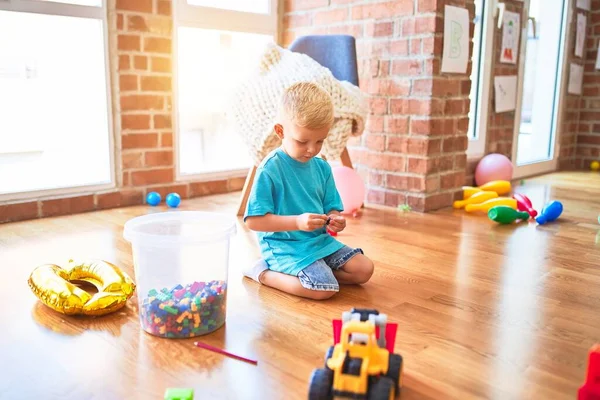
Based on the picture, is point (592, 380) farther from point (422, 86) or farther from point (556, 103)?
point (556, 103)

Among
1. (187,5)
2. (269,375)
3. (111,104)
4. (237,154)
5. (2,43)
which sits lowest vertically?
(269,375)

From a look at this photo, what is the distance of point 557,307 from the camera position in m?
1.49

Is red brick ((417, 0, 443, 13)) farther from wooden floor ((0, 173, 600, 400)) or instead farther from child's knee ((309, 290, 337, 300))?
child's knee ((309, 290, 337, 300))

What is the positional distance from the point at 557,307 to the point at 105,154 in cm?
199

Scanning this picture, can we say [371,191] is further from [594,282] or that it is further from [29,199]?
[29,199]

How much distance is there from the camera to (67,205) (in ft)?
8.17

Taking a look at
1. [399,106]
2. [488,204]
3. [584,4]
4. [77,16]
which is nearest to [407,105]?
[399,106]

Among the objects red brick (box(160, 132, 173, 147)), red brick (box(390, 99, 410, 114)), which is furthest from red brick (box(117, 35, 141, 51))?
red brick (box(390, 99, 410, 114))

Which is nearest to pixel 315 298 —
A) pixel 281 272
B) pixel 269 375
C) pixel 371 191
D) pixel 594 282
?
pixel 281 272

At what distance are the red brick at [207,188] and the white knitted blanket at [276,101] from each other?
0.60 meters

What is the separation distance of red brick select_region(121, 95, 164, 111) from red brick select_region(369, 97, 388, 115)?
1.02 m

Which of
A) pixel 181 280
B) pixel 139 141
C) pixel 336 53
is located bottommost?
pixel 181 280

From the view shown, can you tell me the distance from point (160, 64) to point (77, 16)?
0.42 metres

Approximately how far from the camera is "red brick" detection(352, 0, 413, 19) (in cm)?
260
